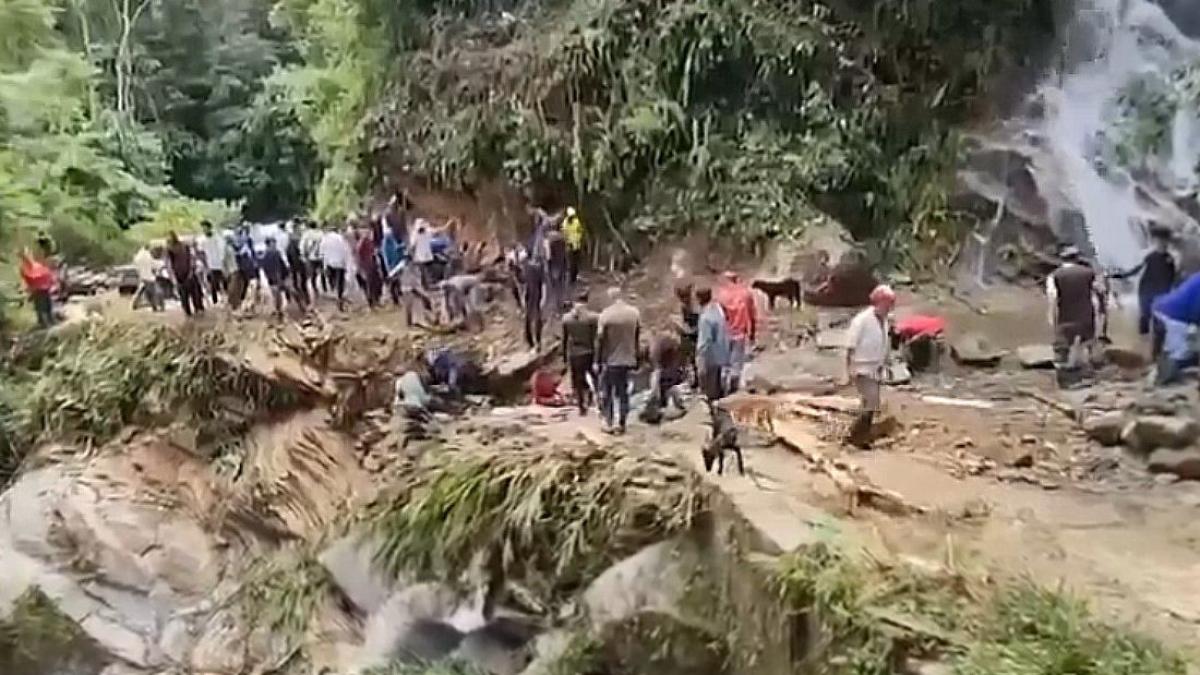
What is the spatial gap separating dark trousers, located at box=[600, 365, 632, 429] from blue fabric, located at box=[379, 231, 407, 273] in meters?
4.05

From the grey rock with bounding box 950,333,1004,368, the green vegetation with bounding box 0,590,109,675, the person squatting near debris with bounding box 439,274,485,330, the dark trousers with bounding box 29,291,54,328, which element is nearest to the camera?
the grey rock with bounding box 950,333,1004,368

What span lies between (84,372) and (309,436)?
8.00 ft

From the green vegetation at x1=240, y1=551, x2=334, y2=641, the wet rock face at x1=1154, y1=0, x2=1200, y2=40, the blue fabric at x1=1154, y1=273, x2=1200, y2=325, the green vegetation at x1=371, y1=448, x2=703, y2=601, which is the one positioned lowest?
the green vegetation at x1=240, y1=551, x2=334, y2=641

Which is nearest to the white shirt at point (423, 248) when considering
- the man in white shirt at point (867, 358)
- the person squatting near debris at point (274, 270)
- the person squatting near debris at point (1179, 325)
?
the person squatting near debris at point (274, 270)

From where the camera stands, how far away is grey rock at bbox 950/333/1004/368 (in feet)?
30.4

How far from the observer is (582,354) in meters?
8.45

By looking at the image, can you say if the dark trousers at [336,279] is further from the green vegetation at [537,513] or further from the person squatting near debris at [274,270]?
the green vegetation at [537,513]

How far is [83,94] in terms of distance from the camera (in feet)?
54.1

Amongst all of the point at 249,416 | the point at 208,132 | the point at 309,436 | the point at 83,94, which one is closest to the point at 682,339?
the point at 309,436

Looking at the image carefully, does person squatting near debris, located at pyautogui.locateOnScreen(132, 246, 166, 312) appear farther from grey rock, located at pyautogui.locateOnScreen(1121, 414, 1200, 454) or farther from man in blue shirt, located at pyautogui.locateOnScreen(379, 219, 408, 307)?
grey rock, located at pyautogui.locateOnScreen(1121, 414, 1200, 454)

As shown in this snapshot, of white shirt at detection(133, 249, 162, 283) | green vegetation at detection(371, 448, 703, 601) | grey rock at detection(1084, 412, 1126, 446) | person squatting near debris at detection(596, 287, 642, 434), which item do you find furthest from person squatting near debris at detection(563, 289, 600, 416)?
white shirt at detection(133, 249, 162, 283)

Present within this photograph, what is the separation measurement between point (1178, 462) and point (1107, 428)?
0.55 m

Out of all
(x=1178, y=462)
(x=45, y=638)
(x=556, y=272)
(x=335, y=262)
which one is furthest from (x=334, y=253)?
(x=1178, y=462)

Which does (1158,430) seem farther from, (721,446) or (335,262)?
(335,262)
